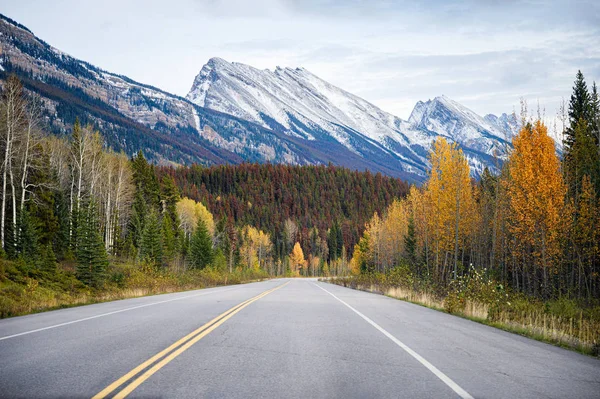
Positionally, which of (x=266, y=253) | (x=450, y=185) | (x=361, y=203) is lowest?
(x=266, y=253)

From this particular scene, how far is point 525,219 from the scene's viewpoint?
26.8 meters

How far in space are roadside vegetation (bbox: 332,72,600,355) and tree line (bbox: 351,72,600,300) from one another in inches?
3.1

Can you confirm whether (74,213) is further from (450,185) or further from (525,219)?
(525,219)

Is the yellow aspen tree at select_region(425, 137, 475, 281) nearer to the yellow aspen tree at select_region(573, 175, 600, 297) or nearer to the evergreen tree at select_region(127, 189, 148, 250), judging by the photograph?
the yellow aspen tree at select_region(573, 175, 600, 297)

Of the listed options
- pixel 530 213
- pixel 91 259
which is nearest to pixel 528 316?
pixel 530 213

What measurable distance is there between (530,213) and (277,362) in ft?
80.1

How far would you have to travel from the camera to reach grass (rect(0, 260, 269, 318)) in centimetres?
1627

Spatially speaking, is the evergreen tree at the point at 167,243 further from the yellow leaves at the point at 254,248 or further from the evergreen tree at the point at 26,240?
the yellow leaves at the point at 254,248

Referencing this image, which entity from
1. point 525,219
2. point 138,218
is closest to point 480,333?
point 525,219

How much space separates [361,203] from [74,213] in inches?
5983

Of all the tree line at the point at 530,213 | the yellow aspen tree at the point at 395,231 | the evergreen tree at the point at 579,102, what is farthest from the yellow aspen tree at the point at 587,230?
the yellow aspen tree at the point at 395,231

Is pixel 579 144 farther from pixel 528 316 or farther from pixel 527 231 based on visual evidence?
pixel 528 316

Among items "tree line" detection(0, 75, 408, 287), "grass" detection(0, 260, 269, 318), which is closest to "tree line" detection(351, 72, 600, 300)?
"grass" detection(0, 260, 269, 318)

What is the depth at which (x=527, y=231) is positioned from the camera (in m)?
27.1
